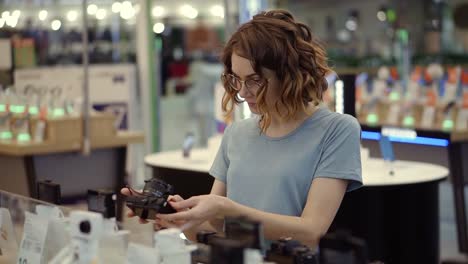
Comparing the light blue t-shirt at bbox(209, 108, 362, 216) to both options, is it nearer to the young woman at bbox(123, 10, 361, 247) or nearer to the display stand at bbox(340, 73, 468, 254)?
the young woman at bbox(123, 10, 361, 247)

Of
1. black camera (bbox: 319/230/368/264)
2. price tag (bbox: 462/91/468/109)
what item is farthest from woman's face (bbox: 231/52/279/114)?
price tag (bbox: 462/91/468/109)

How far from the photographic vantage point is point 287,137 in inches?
116

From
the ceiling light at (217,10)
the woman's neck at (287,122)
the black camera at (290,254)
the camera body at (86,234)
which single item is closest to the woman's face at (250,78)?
the woman's neck at (287,122)

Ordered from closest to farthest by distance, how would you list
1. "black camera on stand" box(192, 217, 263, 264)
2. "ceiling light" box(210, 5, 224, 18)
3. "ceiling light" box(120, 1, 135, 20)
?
"black camera on stand" box(192, 217, 263, 264) < "ceiling light" box(120, 1, 135, 20) < "ceiling light" box(210, 5, 224, 18)

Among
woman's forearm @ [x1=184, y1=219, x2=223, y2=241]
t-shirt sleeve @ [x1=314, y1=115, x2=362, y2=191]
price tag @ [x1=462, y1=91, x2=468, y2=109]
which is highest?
t-shirt sleeve @ [x1=314, y1=115, x2=362, y2=191]

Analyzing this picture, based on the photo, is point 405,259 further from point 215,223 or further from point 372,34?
point 372,34

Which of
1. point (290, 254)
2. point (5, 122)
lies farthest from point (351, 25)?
point (290, 254)

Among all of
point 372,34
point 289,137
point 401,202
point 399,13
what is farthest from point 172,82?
point 289,137

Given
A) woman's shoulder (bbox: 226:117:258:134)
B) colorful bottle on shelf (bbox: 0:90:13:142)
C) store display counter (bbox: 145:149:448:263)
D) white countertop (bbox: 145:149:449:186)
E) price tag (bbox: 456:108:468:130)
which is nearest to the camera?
woman's shoulder (bbox: 226:117:258:134)

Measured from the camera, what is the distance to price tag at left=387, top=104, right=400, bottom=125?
912 centimetres

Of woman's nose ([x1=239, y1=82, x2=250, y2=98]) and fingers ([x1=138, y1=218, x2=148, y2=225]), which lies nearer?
fingers ([x1=138, y1=218, x2=148, y2=225])

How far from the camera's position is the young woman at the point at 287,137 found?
110 inches

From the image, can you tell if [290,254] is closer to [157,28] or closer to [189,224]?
[189,224]

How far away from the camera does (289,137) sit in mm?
2936
